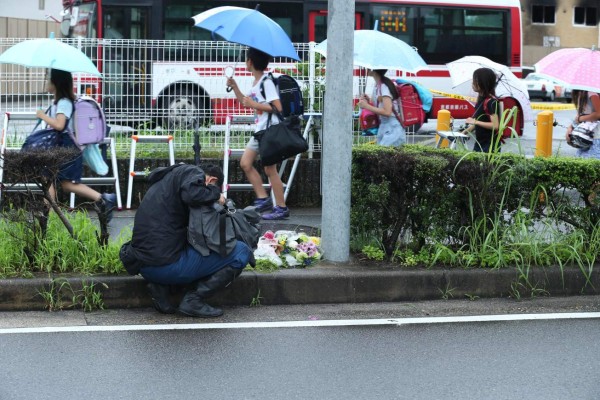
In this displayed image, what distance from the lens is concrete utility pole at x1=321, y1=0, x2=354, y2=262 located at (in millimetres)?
7867

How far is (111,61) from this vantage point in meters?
11.5

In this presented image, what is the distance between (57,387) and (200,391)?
80cm

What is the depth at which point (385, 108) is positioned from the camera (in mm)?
10242

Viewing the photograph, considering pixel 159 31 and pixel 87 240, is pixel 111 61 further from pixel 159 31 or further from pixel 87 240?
pixel 159 31

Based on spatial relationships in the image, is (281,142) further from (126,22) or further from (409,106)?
(126,22)

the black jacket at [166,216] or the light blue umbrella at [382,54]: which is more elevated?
the light blue umbrella at [382,54]

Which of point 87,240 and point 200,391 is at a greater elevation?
point 87,240

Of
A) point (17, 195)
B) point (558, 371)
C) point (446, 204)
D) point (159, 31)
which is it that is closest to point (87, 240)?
point (17, 195)

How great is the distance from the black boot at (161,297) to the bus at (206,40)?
4.33 m

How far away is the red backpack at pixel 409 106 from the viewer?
1043 cm

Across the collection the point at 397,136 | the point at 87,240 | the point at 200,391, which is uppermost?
the point at 397,136

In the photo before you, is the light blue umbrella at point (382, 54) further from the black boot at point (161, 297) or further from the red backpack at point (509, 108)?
the black boot at point (161, 297)

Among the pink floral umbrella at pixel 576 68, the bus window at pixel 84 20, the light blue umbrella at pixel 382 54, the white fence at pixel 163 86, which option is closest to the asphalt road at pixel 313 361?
the pink floral umbrella at pixel 576 68

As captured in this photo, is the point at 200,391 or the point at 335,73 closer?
the point at 200,391
